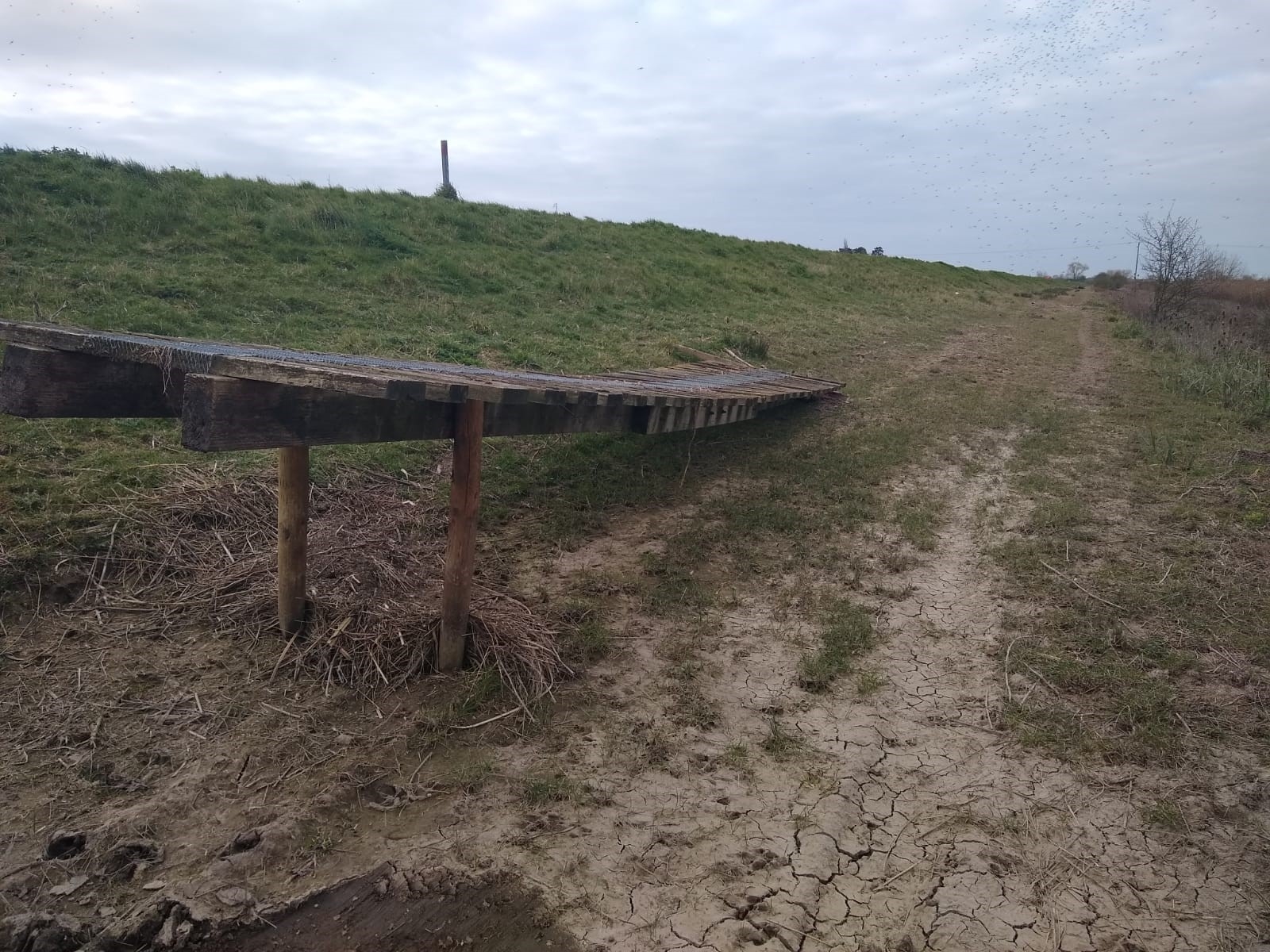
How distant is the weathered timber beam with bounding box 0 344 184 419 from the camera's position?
11.8ft

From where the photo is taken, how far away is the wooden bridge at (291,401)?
2926 millimetres

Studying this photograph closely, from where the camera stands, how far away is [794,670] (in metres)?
4.07

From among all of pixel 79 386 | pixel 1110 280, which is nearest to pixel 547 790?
pixel 79 386

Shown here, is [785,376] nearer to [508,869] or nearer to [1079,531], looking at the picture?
[1079,531]

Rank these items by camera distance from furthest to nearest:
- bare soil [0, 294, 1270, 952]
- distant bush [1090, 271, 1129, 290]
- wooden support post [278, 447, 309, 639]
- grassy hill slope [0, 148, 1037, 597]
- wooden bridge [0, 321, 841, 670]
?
distant bush [1090, 271, 1129, 290], grassy hill slope [0, 148, 1037, 597], wooden support post [278, 447, 309, 639], wooden bridge [0, 321, 841, 670], bare soil [0, 294, 1270, 952]

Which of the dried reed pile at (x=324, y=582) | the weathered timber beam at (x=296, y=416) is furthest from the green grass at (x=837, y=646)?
the weathered timber beam at (x=296, y=416)

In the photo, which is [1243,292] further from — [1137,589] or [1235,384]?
[1137,589]

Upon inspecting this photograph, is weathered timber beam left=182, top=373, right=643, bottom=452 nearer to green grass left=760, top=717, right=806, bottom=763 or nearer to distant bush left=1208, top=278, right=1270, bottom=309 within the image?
green grass left=760, top=717, right=806, bottom=763

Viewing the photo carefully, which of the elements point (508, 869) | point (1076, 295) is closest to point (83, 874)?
point (508, 869)

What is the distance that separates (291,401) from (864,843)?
8.72 ft

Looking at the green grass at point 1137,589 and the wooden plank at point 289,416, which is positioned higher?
the wooden plank at point 289,416

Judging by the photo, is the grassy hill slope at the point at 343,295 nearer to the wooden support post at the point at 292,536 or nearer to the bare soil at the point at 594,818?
the wooden support post at the point at 292,536

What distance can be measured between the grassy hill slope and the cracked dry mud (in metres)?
2.91

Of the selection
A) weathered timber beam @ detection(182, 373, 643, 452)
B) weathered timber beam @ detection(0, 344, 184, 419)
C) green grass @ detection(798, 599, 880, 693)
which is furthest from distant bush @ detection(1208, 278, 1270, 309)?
weathered timber beam @ detection(0, 344, 184, 419)
